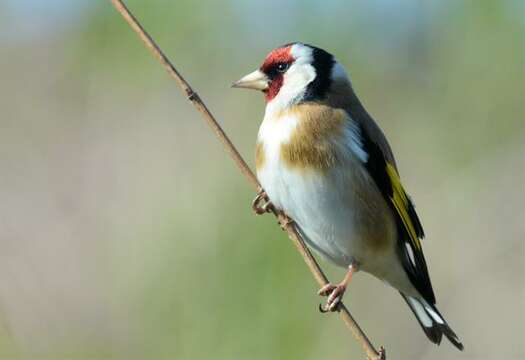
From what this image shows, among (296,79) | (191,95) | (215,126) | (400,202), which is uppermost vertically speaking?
(191,95)

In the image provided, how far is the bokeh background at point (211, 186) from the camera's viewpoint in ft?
16.1

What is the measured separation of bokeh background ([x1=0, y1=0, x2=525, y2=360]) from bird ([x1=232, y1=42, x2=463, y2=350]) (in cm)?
90

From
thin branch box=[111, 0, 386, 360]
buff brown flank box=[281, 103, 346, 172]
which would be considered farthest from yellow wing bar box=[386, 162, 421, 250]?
thin branch box=[111, 0, 386, 360]

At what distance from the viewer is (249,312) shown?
4758 mm

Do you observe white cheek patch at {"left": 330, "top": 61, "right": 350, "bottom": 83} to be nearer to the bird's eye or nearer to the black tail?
the bird's eye

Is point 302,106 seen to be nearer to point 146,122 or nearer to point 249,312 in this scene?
point 249,312

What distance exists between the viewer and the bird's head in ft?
12.4

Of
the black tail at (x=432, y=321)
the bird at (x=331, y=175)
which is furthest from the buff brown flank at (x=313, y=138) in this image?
the black tail at (x=432, y=321)

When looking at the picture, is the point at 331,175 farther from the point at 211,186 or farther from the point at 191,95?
the point at 211,186

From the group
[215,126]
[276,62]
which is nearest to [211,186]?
[276,62]

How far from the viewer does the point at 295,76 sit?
3.84 metres

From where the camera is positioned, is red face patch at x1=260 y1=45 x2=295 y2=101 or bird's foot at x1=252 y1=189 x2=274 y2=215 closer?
bird's foot at x1=252 y1=189 x2=274 y2=215

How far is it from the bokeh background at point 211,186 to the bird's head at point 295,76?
1082mm

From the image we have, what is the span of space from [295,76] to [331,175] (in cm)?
45
